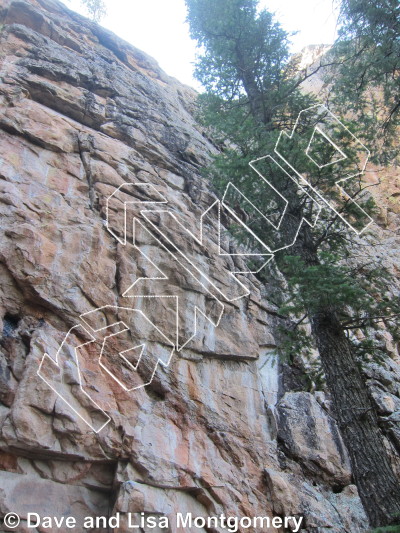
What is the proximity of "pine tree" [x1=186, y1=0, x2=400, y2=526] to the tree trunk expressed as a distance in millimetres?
11

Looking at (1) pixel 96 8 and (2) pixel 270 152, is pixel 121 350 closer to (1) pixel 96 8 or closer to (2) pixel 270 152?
(2) pixel 270 152

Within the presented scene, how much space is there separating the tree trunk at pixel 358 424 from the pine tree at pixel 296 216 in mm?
11

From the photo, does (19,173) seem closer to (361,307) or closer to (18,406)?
(18,406)

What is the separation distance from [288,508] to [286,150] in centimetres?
594

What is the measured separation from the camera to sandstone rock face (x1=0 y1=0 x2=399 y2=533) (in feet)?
17.9

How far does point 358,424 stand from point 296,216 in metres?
3.61

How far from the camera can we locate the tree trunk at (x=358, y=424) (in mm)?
4738

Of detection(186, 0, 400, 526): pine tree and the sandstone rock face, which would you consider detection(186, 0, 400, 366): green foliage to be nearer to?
detection(186, 0, 400, 526): pine tree

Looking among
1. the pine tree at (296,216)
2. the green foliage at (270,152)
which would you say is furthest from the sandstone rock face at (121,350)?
the pine tree at (296,216)

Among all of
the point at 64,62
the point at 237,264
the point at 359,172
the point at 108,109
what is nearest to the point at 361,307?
the point at 359,172

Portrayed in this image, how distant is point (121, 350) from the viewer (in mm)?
6539

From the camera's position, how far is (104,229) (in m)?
7.60

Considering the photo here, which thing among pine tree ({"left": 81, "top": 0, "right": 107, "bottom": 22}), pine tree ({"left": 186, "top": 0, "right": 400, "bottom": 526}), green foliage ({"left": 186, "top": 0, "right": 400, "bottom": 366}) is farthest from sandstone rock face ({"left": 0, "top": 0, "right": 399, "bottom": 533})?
pine tree ({"left": 81, "top": 0, "right": 107, "bottom": 22})

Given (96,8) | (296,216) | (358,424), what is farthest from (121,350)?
(96,8)
